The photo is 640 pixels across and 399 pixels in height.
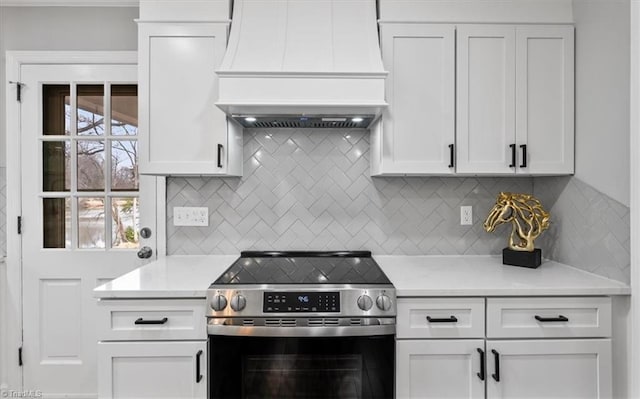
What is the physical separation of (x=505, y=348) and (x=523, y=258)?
22.8 inches

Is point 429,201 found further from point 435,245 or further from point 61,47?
point 61,47

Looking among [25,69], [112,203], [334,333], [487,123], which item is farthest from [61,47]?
[487,123]

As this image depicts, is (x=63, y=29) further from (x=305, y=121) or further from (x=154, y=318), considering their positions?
(x=154, y=318)

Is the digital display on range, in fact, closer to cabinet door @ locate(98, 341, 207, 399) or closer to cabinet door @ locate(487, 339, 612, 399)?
cabinet door @ locate(98, 341, 207, 399)

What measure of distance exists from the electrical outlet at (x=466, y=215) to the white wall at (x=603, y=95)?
570 millimetres

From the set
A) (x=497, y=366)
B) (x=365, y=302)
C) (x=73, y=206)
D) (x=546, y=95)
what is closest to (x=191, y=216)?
(x=73, y=206)

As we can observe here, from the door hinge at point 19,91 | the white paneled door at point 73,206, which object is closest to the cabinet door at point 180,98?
the white paneled door at point 73,206

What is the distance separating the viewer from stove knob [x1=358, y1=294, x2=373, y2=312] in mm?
1466

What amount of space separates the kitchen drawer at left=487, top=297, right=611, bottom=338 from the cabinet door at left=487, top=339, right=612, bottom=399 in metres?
0.04

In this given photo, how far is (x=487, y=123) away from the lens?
1868 millimetres

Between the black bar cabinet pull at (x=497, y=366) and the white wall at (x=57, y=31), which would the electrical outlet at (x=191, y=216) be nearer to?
the white wall at (x=57, y=31)

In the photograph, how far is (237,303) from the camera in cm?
146

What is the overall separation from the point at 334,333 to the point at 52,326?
1.93m

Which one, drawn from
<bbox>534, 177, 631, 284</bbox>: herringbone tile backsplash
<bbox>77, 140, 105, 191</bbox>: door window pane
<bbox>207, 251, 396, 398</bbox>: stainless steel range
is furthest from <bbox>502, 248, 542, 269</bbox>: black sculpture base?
<bbox>77, 140, 105, 191</bbox>: door window pane
